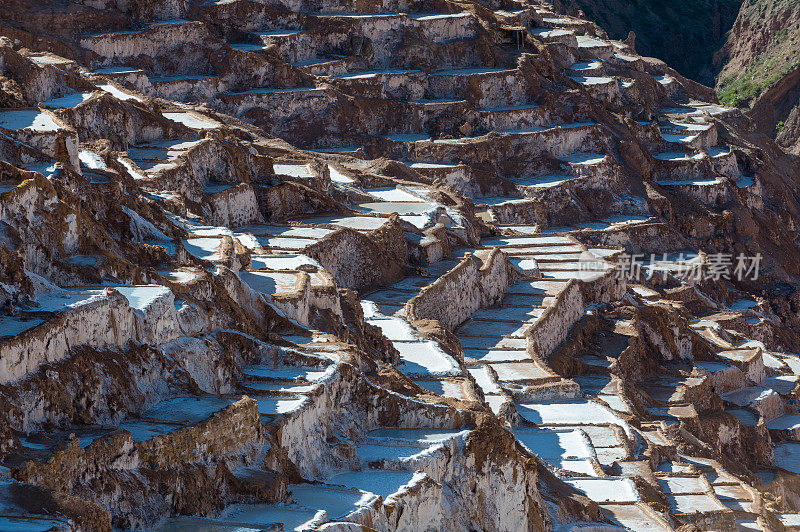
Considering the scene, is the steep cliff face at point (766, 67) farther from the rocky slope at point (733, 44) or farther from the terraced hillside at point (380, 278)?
the terraced hillside at point (380, 278)

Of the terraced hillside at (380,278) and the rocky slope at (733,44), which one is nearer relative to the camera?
the terraced hillside at (380,278)

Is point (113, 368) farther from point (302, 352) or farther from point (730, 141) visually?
point (730, 141)

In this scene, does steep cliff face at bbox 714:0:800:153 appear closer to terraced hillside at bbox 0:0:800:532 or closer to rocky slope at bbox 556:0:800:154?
rocky slope at bbox 556:0:800:154

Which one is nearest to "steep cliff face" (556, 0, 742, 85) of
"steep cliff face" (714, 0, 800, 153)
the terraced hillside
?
"steep cliff face" (714, 0, 800, 153)

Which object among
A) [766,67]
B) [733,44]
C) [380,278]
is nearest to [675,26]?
[733,44]

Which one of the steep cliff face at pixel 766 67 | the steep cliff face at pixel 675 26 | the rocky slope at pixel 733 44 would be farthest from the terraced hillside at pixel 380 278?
the steep cliff face at pixel 675 26

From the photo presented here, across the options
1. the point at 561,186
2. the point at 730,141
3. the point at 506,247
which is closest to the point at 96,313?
the point at 506,247
